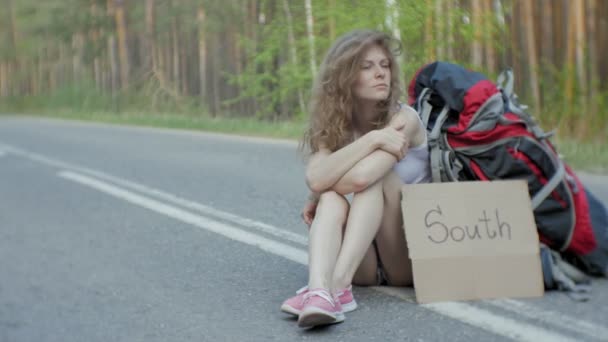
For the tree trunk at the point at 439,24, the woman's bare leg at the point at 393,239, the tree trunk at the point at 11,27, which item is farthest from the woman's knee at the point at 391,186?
the tree trunk at the point at 11,27

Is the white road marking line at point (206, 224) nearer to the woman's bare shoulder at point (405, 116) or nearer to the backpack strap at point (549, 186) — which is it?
the woman's bare shoulder at point (405, 116)

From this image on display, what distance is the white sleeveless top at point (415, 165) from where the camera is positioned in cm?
370

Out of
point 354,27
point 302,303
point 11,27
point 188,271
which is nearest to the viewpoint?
point 302,303

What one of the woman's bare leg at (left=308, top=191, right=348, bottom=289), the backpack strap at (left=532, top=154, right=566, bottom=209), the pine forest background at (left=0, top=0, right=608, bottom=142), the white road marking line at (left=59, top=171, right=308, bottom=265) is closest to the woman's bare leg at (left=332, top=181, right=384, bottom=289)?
the woman's bare leg at (left=308, top=191, right=348, bottom=289)

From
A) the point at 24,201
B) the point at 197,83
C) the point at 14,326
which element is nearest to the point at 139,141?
the point at 24,201

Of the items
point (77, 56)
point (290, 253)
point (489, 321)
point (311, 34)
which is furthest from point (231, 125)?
point (77, 56)

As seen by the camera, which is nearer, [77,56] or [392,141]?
[392,141]

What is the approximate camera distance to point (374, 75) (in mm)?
3518

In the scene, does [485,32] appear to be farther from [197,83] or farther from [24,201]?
[197,83]

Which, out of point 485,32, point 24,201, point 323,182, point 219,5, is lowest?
point 24,201

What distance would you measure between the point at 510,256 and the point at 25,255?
3307mm

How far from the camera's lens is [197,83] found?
1628 inches

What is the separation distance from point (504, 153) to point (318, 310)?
1119mm

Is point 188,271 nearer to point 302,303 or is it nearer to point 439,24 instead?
point 302,303
